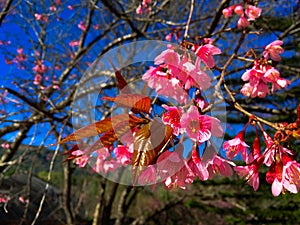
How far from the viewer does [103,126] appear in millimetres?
604

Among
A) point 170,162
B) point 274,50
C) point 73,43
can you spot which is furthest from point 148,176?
point 73,43

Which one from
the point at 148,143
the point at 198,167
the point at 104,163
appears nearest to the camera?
the point at 148,143

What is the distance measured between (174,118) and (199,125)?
0.06m

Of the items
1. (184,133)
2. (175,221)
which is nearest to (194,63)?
(184,133)

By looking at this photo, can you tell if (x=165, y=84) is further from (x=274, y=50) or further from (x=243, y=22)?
(x=243, y=22)

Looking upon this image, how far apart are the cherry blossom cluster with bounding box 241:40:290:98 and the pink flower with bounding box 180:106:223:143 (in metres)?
0.41

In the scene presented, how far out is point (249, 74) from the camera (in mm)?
1033

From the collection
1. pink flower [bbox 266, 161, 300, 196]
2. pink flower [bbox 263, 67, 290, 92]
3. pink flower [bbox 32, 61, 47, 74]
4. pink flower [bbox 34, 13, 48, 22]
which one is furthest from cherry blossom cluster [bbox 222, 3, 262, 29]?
pink flower [bbox 32, 61, 47, 74]

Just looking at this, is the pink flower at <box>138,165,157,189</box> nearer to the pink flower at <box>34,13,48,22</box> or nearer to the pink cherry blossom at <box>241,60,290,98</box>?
the pink cherry blossom at <box>241,60,290,98</box>

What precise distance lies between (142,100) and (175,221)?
26.3 feet

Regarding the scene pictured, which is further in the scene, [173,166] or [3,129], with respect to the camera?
[3,129]

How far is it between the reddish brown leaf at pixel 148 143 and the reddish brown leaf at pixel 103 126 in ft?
0.12

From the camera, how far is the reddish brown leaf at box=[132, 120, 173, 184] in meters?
0.58

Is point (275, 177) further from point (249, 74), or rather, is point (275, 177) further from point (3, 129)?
point (3, 129)
